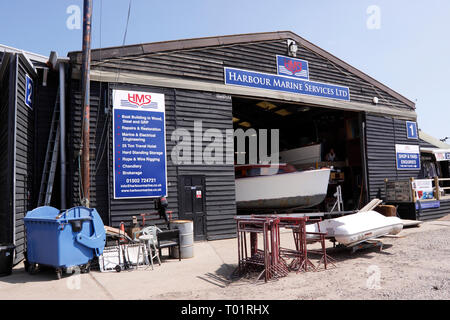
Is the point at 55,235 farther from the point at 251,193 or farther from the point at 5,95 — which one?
the point at 251,193

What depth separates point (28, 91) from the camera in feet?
28.4

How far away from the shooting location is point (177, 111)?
10352mm

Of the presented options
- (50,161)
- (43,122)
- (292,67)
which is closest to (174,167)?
(50,161)

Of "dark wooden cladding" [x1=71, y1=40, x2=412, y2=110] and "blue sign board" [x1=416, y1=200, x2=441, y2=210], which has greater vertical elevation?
"dark wooden cladding" [x1=71, y1=40, x2=412, y2=110]

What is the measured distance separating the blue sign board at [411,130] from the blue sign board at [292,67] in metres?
7.08

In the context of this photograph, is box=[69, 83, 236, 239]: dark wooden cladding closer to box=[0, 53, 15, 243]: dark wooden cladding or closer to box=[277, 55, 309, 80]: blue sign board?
box=[0, 53, 15, 243]: dark wooden cladding

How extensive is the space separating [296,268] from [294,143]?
48.8 feet

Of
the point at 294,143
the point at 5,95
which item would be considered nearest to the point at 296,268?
the point at 5,95

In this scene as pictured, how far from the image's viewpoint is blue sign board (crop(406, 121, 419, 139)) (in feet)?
55.1

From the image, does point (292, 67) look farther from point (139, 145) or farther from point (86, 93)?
point (86, 93)

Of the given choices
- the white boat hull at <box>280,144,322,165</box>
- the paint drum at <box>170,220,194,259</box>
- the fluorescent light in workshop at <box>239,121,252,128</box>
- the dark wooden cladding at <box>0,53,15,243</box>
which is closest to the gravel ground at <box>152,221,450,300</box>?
the paint drum at <box>170,220,194,259</box>

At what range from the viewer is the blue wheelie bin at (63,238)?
5969 mm

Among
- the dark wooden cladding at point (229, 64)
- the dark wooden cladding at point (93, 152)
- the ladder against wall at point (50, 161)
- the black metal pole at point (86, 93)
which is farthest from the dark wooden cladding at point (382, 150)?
the ladder against wall at point (50, 161)

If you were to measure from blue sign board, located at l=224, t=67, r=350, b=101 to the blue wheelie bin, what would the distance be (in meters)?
6.94
